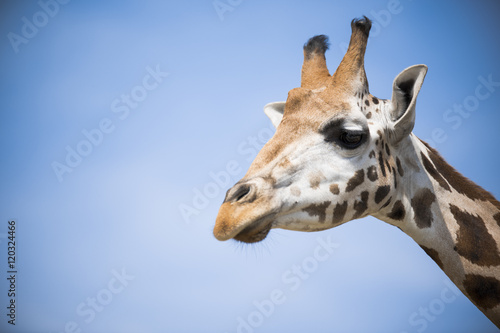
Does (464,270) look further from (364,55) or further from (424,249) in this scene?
(364,55)

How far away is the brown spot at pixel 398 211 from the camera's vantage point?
473 centimetres

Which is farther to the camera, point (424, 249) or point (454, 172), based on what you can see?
point (454, 172)

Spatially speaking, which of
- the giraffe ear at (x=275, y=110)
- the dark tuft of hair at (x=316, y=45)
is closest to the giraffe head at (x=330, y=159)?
the dark tuft of hair at (x=316, y=45)

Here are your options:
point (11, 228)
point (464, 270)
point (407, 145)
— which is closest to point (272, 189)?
point (407, 145)

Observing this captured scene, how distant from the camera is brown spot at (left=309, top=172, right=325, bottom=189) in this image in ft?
13.7

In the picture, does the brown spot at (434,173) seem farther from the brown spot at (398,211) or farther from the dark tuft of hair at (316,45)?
the dark tuft of hair at (316,45)

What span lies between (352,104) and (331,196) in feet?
3.66

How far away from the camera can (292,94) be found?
477 cm

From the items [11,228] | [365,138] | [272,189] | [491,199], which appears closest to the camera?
[272,189]

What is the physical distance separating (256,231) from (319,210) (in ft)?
2.50

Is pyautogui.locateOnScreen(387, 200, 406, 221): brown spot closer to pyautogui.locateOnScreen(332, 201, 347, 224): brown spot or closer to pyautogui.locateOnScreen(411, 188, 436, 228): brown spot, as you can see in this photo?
pyautogui.locateOnScreen(411, 188, 436, 228): brown spot

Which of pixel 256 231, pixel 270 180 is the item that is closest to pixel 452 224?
pixel 270 180

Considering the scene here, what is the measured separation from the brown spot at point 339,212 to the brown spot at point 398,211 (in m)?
0.75

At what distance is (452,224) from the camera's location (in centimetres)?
477
